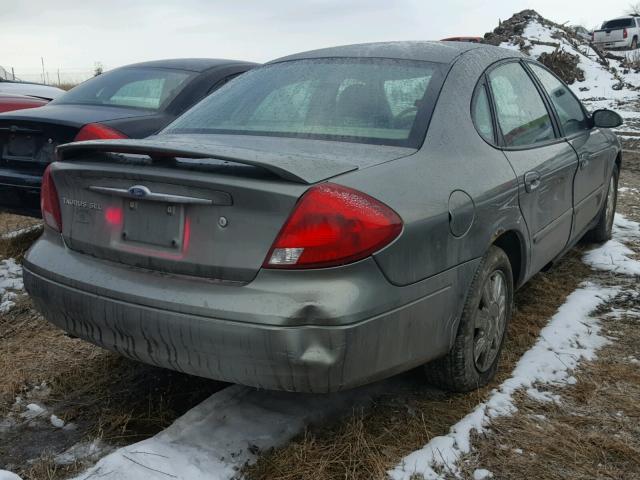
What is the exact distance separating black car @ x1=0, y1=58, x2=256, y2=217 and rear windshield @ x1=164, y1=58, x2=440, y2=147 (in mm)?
1770

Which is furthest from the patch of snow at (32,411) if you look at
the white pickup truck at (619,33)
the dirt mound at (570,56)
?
the white pickup truck at (619,33)

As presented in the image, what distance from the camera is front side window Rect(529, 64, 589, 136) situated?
4051mm

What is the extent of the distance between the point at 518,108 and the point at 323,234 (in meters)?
1.84

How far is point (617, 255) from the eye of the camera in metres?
4.98

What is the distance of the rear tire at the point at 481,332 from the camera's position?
8.85 feet

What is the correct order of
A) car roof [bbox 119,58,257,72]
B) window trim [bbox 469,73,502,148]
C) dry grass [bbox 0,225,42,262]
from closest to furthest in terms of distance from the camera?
window trim [bbox 469,73,502,148], dry grass [bbox 0,225,42,262], car roof [bbox 119,58,257,72]

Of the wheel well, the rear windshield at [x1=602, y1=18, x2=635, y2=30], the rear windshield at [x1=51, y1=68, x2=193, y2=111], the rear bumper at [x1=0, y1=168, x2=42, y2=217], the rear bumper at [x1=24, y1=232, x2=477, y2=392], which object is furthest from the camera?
the rear windshield at [x1=602, y1=18, x2=635, y2=30]

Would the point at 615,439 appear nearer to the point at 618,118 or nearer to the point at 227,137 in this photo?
the point at 227,137

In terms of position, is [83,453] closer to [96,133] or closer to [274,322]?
[274,322]

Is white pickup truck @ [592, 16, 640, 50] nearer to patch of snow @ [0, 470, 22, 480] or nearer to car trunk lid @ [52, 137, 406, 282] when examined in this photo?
car trunk lid @ [52, 137, 406, 282]

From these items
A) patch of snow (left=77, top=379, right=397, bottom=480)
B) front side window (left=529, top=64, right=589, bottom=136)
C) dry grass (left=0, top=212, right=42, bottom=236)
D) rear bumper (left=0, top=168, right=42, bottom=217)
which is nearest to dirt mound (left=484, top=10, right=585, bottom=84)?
front side window (left=529, top=64, right=589, bottom=136)

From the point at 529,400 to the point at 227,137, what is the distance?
1.66m

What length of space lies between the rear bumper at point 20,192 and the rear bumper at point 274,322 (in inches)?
99.3

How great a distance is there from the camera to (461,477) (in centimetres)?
231
